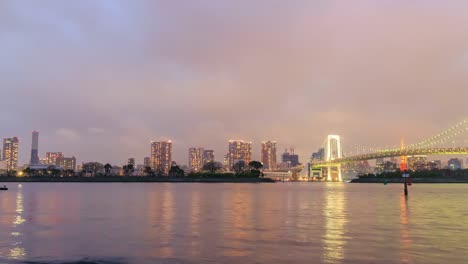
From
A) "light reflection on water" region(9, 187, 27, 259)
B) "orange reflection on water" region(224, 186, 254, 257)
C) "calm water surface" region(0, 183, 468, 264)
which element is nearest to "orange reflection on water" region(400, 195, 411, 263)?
"calm water surface" region(0, 183, 468, 264)

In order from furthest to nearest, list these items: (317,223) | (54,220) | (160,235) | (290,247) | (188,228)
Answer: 1. (54,220)
2. (317,223)
3. (188,228)
4. (160,235)
5. (290,247)

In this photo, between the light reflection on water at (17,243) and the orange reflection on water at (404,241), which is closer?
the orange reflection on water at (404,241)

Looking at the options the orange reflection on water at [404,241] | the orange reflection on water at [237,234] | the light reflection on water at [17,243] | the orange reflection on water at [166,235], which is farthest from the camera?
the orange reflection on water at [237,234]

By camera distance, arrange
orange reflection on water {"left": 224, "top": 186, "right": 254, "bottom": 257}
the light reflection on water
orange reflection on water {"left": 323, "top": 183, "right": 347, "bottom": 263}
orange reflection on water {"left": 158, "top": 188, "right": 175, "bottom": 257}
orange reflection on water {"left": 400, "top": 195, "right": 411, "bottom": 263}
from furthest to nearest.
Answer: orange reflection on water {"left": 224, "top": 186, "right": 254, "bottom": 257} < orange reflection on water {"left": 158, "top": 188, "right": 175, "bottom": 257} < the light reflection on water < orange reflection on water {"left": 323, "top": 183, "right": 347, "bottom": 263} < orange reflection on water {"left": 400, "top": 195, "right": 411, "bottom": 263}

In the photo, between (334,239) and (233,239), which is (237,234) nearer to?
(233,239)

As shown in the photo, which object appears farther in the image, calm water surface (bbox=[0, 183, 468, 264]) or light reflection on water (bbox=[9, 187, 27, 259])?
light reflection on water (bbox=[9, 187, 27, 259])

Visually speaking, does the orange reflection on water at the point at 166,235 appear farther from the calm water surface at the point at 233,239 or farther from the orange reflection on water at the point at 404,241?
the orange reflection on water at the point at 404,241

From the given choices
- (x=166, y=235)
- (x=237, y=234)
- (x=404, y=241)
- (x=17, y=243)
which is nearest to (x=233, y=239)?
(x=237, y=234)

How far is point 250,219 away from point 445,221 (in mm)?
15377

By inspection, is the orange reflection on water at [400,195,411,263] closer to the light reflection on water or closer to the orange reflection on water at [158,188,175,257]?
the orange reflection on water at [158,188,175,257]

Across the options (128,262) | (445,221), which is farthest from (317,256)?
(445,221)

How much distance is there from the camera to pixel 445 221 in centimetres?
3738

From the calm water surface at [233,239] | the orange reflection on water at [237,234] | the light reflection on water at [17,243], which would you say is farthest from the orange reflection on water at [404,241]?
the light reflection on water at [17,243]

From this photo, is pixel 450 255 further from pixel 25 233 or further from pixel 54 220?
pixel 54 220
